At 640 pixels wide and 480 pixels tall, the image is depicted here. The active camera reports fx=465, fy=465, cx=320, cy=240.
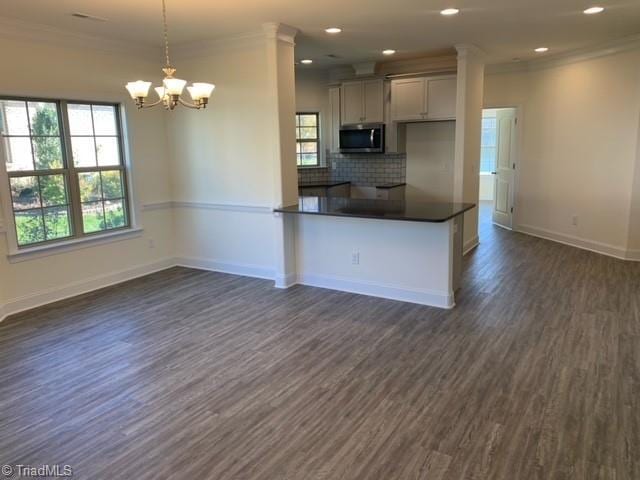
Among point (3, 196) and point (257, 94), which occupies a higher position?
point (257, 94)

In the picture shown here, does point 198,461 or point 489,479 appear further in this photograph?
point 198,461

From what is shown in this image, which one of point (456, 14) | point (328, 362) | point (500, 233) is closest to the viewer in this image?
point (328, 362)

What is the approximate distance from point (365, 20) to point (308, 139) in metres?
3.58

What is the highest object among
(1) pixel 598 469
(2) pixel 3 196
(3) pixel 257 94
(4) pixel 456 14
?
(4) pixel 456 14

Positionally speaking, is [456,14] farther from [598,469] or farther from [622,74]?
[598,469]

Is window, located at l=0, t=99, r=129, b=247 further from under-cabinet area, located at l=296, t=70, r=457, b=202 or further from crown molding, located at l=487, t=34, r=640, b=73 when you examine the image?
crown molding, located at l=487, t=34, r=640, b=73

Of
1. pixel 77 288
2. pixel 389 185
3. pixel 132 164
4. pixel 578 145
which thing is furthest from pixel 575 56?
pixel 77 288

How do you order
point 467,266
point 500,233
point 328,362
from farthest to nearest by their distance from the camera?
point 500,233
point 467,266
point 328,362

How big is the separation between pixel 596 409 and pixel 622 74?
5.01 m

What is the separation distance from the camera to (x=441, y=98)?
6.71 meters

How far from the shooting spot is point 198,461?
2396 mm

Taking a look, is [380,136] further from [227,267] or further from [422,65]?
[227,267]

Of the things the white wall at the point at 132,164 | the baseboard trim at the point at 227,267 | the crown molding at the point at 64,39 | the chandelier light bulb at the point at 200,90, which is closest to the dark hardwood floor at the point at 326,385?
the white wall at the point at 132,164

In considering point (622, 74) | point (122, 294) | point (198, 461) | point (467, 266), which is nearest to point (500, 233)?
point (467, 266)
